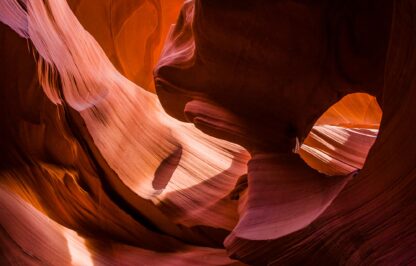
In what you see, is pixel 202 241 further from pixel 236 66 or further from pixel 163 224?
pixel 236 66

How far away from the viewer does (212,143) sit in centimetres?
144

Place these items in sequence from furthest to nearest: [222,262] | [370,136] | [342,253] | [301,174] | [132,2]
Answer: [132,2]
[370,136]
[222,262]
[301,174]
[342,253]

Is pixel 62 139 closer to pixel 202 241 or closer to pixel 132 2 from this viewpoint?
pixel 202 241

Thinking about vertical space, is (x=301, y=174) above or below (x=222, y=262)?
above

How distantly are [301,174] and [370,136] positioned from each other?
58 centimetres

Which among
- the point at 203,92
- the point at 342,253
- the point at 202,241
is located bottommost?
the point at 202,241

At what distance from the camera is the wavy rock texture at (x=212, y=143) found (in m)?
0.89

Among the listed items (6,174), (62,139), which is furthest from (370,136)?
(6,174)

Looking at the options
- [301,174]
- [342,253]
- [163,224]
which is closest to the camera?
[342,253]

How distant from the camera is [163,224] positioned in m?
1.29

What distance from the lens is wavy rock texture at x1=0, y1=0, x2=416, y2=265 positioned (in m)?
0.89

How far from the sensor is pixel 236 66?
1131 millimetres

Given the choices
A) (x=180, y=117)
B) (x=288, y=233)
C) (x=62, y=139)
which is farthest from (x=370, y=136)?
(x=62, y=139)

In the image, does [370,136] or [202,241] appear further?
[370,136]
